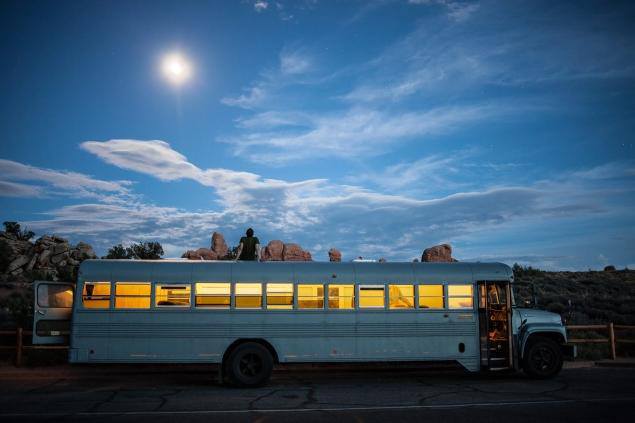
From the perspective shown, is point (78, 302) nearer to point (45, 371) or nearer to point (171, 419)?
point (45, 371)

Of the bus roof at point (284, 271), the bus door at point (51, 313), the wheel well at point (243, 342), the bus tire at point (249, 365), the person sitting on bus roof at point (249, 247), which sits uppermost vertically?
the person sitting on bus roof at point (249, 247)

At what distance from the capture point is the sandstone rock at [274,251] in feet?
164

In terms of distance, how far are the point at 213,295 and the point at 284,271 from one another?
174cm

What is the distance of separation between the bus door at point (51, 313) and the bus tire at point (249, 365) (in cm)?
394

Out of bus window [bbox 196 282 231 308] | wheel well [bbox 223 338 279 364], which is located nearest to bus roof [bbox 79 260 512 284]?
bus window [bbox 196 282 231 308]

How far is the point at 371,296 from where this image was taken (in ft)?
39.1

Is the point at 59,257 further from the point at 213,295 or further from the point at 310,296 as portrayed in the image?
the point at 310,296

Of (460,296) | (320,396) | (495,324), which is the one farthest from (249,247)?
(495,324)

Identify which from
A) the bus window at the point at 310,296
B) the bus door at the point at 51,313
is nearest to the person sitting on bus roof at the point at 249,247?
the bus window at the point at 310,296

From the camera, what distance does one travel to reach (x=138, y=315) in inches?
448

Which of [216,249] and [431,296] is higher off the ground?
[216,249]

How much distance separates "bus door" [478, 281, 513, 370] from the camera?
11969mm

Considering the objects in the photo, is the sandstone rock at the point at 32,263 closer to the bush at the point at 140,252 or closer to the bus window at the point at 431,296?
the bush at the point at 140,252

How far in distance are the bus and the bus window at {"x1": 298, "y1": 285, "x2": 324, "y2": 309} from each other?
0.02 meters
